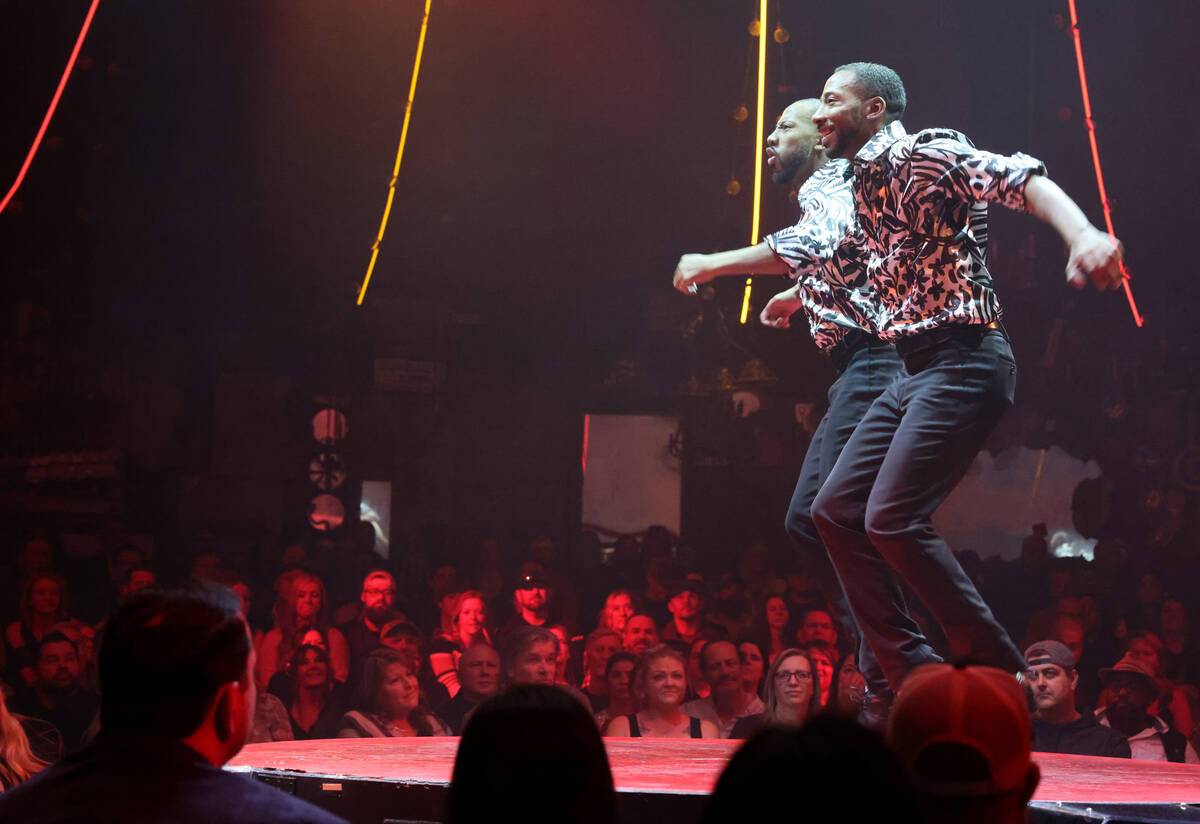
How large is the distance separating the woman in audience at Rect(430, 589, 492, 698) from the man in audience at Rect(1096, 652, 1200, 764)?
3.14 meters

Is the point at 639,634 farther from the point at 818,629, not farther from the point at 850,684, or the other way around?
the point at 850,684

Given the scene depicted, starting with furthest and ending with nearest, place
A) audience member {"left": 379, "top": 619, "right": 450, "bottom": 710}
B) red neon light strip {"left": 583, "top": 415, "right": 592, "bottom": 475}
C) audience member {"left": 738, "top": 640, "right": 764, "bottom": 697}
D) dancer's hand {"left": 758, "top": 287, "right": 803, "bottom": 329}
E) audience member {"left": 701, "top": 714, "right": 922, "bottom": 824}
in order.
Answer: red neon light strip {"left": 583, "top": 415, "right": 592, "bottom": 475} < audience member {"left": 738, "top": 640, "right": 764, "bottom": 697} < audience member {"left": 379, "top": 619, "right": 450, "bottom": 710} < dancer's hand {"left": 758, "top": 287, "right": 803, "bottom": 329} < audience member {"left": 701, "top": 714, "right": 922, "bottom": 824}

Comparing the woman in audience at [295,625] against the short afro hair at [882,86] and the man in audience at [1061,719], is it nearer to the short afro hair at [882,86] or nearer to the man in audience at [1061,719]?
the man in audience at [1061,719]

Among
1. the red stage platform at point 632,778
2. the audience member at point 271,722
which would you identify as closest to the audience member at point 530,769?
the red stage platform at point 632,778

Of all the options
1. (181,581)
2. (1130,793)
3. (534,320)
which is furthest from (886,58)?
(181,581)

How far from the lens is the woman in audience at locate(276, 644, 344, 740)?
571cm

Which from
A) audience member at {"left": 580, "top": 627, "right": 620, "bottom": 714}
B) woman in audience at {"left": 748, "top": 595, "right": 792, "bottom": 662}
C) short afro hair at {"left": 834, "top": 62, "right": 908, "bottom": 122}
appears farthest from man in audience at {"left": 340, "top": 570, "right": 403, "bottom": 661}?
short afro hair at {"left": 834, "top": 62, "right": 908, "bottom": 122}

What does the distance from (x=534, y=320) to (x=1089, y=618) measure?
13.7 ft

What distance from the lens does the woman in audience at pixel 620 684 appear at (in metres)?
5.75

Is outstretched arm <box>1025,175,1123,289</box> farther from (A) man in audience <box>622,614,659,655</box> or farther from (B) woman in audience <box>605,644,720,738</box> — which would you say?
(A) man in audience <box>622,614,659,655</box>

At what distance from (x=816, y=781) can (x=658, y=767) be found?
245cm

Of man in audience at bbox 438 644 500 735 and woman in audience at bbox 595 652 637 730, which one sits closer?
woman in audience at bbox 595 652 637 730

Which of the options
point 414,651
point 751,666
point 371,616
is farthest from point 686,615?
point 371,616

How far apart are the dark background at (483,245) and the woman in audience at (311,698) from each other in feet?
7.02
